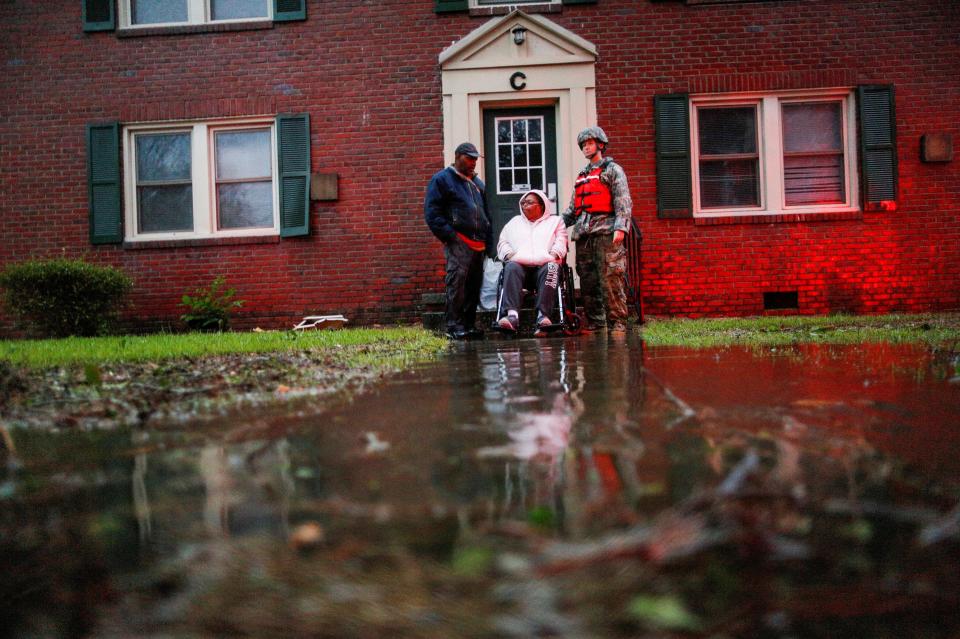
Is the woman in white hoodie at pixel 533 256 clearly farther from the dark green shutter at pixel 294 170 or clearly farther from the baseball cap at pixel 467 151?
the dark green shutter at pixel 294 170

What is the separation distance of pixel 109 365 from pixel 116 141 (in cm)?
634

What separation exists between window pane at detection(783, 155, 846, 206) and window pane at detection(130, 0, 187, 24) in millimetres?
7929

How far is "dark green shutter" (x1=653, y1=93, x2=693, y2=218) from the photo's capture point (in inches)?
364

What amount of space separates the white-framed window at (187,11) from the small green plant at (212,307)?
3.29 m

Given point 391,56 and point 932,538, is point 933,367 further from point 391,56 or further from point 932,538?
point 391,56

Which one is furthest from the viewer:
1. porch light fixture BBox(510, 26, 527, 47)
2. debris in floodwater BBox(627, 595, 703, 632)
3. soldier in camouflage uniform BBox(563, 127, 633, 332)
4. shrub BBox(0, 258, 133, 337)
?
porch light fixture BBox(510, 26, 527, 47)

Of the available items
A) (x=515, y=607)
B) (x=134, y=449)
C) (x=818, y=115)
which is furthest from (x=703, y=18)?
(x=515, y=607)

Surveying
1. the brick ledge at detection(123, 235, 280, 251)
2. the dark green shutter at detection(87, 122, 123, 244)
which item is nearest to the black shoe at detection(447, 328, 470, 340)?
the brick ledge at detection(123, 235, 280, 251)

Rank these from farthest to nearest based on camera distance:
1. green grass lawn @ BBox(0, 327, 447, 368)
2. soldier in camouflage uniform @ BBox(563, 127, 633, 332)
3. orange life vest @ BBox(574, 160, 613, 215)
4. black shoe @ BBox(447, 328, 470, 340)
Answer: orange life vest @ BBox(574, 160, 613, 215), soldier in camouflage uniform @ BBox(563, 127, 633, 332), black shoe @ BBox(447, 328, 470, 340), green grass lawn @ BBox(0, 327, 447, 368)

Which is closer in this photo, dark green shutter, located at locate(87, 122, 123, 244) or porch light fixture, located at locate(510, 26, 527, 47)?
porch light fixture, located at locate(510, 26, 527, 47)

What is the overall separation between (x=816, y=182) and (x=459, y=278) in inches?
206

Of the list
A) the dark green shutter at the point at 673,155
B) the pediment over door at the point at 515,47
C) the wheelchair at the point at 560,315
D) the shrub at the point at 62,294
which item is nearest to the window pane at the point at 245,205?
the shrub at the point at 62,294

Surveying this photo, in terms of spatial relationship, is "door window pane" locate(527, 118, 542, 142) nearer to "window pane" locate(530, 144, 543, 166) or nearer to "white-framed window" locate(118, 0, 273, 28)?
"window pane" locate(530, 144, 543, 166)

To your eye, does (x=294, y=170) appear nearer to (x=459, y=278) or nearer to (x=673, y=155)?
(x=459, y=278)
